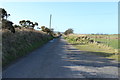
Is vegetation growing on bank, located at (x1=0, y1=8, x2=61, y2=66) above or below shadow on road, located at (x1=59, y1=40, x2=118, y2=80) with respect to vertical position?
above

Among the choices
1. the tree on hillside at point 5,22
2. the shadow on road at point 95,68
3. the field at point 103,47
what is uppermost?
the tree on hillside at point 5,22

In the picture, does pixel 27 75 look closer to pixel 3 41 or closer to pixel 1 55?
pixel 1 55

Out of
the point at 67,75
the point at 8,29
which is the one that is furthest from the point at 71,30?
the point at 67,75

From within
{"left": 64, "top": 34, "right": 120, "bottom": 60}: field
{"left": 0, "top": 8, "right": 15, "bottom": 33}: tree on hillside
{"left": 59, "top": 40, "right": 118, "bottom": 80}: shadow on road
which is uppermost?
{"left": 0, "top": 8, "right": 15, "bottom": 33}: tree on hillside

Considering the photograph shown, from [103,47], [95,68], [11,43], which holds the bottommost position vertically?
[95,68]

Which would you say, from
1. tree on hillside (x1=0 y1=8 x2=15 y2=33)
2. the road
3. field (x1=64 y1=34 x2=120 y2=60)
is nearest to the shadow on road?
the road

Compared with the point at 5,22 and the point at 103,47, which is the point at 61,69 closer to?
the point at 5,22

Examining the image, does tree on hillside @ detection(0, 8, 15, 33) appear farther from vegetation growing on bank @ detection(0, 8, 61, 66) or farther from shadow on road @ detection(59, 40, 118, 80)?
shadow on road @ detection(59, 40, 118, 80)

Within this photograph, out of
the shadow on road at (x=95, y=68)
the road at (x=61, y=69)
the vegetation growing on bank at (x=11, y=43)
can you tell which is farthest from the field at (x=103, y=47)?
the vegetation growing on bank at (x=11, y=43)

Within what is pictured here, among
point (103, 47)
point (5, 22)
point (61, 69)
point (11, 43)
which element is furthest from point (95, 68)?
point (103, 47)

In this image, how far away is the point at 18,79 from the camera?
24.0 ft

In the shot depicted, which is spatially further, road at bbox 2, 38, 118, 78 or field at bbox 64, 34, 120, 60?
field at bbox 64, 34, 120, 60

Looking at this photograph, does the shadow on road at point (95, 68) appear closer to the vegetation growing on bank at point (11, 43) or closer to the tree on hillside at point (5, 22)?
the vegetation growing on bank at point (11, 43)

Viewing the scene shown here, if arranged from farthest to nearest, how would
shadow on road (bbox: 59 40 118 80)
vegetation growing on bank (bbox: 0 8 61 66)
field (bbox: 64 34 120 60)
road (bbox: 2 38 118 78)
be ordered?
1. field (bbox: 64 34 120 60)
2. vegetation growing on bank (bbox: 0 8 61 66)
3. shadow on road (bbox: 59 40 118 80)
4. road (bbox: 2 38 118 78)
